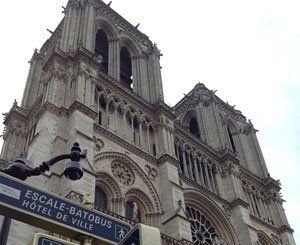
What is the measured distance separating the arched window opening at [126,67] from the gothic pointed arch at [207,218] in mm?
9454

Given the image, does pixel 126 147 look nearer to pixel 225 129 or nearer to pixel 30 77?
pixel 30 77

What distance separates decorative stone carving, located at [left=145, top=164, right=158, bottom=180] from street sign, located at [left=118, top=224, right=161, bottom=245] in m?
18.5

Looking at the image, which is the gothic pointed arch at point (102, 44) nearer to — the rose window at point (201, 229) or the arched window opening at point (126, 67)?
the arched window opening at point (126, 67)

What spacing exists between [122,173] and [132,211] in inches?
74.9

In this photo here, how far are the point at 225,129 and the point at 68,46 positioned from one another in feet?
49.8

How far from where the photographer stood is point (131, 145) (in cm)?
2242

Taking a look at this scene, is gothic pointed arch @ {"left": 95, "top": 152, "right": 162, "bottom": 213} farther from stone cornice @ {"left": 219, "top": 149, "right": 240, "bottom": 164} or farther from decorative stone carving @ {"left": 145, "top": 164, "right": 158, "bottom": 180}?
stone cornice @ {"left": 219, "top": 149, "right": 240, "bottom": 164}

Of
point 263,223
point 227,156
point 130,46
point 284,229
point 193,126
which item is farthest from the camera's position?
point 193,126


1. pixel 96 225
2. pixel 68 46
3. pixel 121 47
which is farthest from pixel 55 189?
pixel 121 47

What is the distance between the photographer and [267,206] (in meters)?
31.2

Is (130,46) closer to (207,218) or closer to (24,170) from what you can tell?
(207,218)

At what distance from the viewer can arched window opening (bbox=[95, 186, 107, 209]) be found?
19.6m

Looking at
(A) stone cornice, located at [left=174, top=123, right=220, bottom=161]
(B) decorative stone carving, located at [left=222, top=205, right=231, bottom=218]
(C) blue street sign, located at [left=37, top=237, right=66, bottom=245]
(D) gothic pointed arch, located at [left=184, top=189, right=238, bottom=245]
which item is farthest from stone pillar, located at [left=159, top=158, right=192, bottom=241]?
(C) blue street sign, located at [left=37, top=237, right=66, bottom=245]

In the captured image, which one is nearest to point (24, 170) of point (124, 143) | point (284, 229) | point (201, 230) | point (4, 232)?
point (4, 232)
